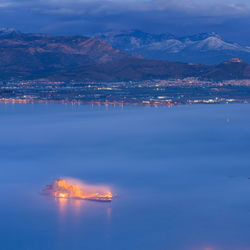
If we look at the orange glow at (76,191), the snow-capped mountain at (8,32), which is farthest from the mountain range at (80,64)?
the orange glow at (76,191)

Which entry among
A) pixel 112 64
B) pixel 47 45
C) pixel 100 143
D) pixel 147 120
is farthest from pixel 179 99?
pixel 47 45

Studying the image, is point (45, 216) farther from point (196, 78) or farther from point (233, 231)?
point (196, 78)

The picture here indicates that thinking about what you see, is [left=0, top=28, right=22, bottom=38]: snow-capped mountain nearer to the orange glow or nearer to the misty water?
the misty water

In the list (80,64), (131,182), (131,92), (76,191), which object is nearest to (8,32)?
(80,64)

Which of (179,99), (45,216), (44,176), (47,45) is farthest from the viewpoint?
(47,45)

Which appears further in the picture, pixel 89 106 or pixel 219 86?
pixel 219 86

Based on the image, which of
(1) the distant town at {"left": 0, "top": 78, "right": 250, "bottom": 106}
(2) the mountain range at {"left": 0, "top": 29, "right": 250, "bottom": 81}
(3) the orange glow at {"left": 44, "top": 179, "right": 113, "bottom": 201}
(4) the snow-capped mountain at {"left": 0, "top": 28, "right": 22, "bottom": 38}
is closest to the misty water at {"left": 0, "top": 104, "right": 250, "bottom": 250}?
(3) the orange glow at {"left": 44, "top": 179, "right": 113, "bottom": 201}

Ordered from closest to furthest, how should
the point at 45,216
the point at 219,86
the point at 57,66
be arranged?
1. the point at 45,216
2. the point at 219,86
3. the point at 57,66
